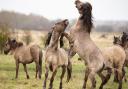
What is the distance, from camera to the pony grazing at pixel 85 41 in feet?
36.8

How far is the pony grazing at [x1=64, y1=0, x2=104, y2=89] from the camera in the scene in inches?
442

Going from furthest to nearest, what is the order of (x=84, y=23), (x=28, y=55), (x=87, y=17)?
(x=28, y=55)
(x=84, y=23)
(x=87, y=17)

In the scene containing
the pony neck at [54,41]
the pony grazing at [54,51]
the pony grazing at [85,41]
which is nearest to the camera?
the pony grazing at [85,41]

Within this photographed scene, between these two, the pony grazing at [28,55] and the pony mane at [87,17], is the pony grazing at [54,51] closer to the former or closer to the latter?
the pony mane at [87,17]

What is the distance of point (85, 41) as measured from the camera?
11531 millimetres

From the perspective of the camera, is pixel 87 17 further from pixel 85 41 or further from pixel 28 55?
pixel 28 55

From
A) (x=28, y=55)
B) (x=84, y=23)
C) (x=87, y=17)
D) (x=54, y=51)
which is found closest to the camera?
(x=87, y=17)

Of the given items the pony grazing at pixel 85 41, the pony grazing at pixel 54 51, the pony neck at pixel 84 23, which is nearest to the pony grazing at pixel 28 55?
the pony grazing at pixel 54 51

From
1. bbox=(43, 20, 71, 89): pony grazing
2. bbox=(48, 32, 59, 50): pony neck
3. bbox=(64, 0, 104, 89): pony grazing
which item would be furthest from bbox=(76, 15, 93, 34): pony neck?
bbox=(48, 32, 59, 50): pony neck

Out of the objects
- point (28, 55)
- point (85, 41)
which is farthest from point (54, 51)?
point (28, 55)

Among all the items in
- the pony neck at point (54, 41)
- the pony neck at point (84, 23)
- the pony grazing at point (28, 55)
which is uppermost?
the pony neck at point (84, 23)

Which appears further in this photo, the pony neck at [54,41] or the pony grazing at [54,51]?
the pony neck at [54,41]

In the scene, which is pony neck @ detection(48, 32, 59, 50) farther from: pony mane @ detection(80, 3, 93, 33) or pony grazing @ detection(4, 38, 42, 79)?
pony grazing @ detection(4, 38, 42, 79)

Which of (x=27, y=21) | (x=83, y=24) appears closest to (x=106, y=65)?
(x=83, y=24)
